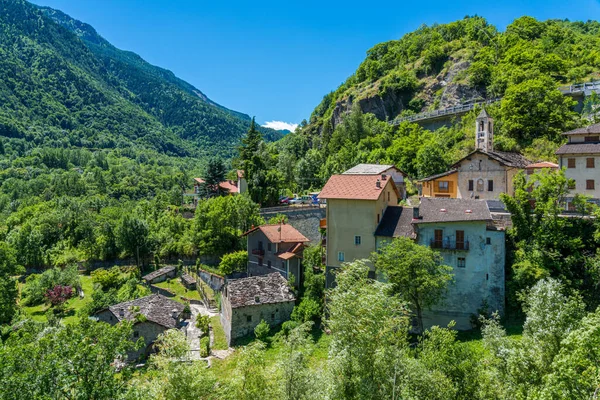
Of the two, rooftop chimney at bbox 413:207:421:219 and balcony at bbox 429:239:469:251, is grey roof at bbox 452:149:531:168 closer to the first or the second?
rooftop chimney at bbox 413:207:421:219

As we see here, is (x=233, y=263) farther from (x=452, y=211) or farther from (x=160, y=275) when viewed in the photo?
(x=452, y=211)

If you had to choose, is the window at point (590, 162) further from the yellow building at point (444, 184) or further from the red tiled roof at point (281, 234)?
the red tiled roof at point (281, 234)

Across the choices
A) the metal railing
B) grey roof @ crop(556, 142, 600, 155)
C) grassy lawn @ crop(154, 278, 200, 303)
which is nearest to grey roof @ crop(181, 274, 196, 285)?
grassy lawn @ crop(154, 278, 200, 303)

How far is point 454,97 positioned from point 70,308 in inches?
3149

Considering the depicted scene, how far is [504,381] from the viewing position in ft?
57.3

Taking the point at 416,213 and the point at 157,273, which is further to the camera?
the point at 157,273

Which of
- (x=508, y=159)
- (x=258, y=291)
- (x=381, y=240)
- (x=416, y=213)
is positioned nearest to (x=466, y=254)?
(x=416, y=213)

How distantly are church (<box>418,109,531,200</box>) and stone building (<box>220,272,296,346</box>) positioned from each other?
74.9 ft

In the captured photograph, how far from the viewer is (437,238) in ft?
104

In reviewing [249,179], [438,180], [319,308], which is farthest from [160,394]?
[249,179]

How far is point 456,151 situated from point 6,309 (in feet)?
209

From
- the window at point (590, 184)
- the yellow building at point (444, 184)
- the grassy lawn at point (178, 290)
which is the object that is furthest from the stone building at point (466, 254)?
the grassy lawn at point (178, 290)

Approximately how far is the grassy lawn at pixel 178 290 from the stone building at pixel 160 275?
36.1 inches

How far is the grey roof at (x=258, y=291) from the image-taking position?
122 ft
